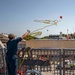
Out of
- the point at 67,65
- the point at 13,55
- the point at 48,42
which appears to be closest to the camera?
the point at 13,55

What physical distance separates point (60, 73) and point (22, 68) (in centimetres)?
125

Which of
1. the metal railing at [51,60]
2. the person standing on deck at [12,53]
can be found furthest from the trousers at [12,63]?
the metal railing at [51,60]

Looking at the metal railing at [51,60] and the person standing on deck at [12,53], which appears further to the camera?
the metal railing at [51,60]

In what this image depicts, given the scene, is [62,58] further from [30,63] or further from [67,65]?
[30,63]

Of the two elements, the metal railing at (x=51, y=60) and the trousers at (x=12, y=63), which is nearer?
the trousers at (x=12, y=63)

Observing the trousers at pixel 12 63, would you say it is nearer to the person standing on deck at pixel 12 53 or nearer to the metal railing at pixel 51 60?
the person standing on deck at pixel 12 53

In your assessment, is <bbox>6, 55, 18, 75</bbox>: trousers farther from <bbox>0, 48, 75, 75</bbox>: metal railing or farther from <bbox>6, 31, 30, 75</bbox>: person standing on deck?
<bbox>0, 48, 75, 75</bbox>: metal railing

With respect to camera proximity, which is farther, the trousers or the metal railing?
the metal railing

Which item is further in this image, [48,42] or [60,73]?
[48,42]

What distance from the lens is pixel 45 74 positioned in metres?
6.34

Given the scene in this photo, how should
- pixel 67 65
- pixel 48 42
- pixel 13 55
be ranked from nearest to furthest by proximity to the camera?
pixel 13 55
pixel 67 65
pixel 48 42

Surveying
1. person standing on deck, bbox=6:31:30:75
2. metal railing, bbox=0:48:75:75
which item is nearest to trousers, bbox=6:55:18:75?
person standing on deck, bbox=6:31:30:75

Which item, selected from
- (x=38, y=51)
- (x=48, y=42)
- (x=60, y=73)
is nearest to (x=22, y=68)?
(x=38, y=51)

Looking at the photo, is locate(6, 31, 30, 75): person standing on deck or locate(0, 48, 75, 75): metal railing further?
locate(0, 48, 75, 75): metal railing
